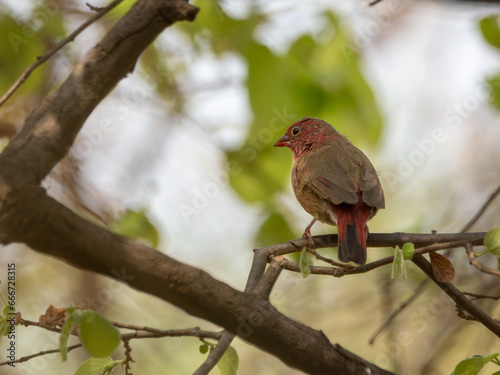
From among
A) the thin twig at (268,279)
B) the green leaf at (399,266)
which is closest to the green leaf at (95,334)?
the thin twig at (268,279)

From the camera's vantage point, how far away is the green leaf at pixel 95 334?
6.06ft

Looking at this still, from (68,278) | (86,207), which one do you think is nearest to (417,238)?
(86,207)

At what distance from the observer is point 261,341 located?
218 cm

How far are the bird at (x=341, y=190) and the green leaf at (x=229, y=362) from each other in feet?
2.42

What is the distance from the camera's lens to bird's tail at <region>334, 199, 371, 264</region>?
3.23 m

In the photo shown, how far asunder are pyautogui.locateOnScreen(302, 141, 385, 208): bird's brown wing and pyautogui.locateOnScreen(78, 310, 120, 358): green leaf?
2074 millimetres

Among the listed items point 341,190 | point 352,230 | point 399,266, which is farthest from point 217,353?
point 341,190

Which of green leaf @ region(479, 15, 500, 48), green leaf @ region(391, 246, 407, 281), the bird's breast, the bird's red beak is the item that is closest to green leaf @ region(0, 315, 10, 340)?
green leaf @ region(391, 246, 407, 281)

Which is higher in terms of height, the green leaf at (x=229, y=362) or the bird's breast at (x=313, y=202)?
the bird's breast at (x=313, y=202)

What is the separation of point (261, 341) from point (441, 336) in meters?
3.96

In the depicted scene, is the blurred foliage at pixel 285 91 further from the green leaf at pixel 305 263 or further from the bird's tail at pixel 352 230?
the green leaf at pixel 305 263

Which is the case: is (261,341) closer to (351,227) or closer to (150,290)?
(150,290)

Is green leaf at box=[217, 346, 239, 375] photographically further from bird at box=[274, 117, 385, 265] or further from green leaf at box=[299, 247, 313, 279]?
bird at box=[274, 117, 385, 265]

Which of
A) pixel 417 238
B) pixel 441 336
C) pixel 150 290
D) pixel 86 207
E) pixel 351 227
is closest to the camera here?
pixel 150 290
